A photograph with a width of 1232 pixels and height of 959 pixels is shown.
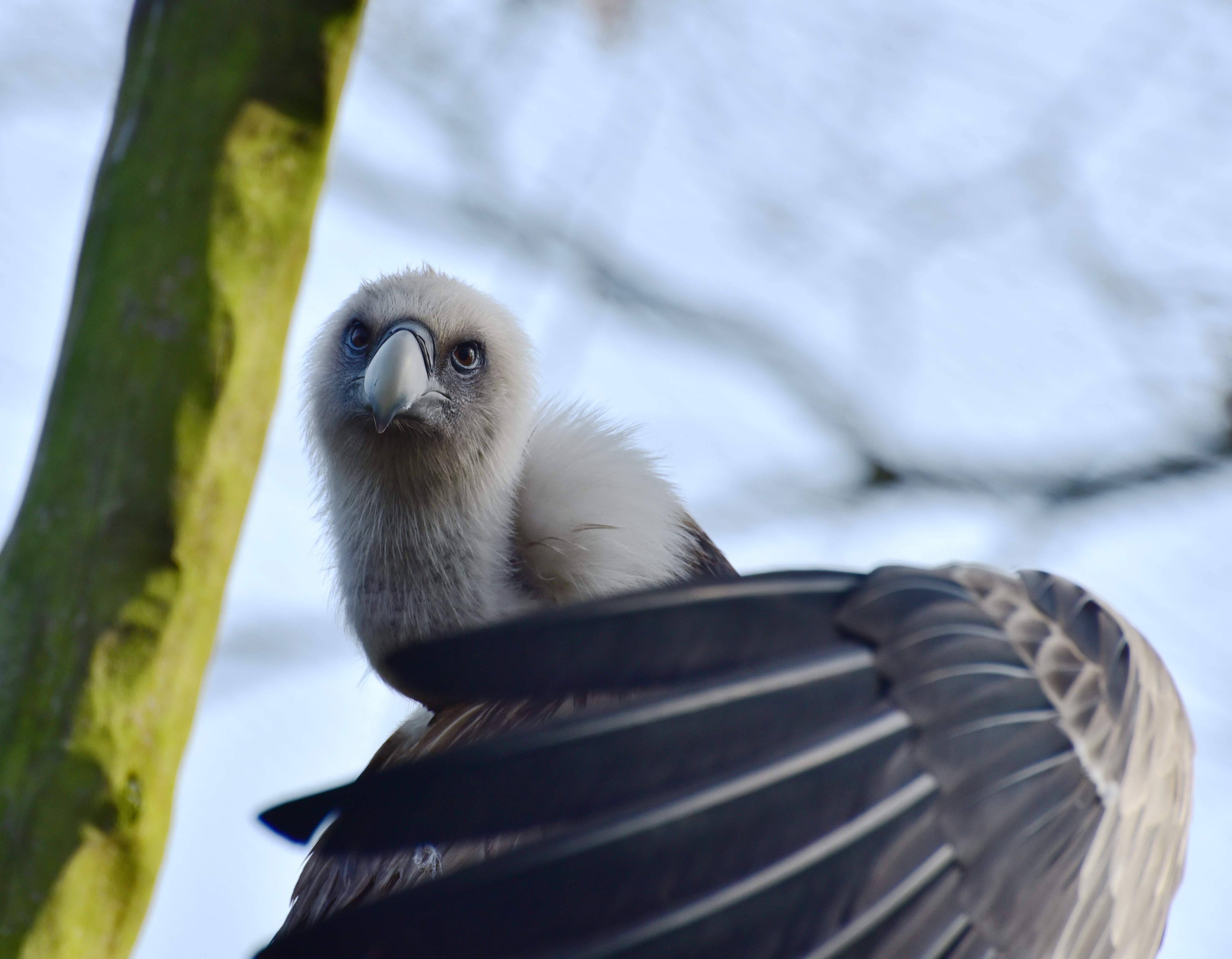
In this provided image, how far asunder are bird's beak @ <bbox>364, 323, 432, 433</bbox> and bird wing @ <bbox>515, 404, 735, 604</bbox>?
251 mm

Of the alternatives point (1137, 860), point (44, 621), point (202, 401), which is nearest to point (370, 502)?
point (202, 401)

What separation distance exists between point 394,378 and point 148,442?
46cm

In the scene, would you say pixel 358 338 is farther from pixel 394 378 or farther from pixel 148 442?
pixel 148 442

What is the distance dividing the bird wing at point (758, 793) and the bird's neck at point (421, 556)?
924 mm

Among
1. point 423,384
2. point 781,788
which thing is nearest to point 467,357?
point 423,384

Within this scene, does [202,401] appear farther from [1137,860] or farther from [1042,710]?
[1137,860]

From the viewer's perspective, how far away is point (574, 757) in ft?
2.80

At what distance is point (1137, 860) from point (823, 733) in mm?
600

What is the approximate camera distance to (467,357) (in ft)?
7.30

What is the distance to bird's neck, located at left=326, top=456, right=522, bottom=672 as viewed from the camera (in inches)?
74.5

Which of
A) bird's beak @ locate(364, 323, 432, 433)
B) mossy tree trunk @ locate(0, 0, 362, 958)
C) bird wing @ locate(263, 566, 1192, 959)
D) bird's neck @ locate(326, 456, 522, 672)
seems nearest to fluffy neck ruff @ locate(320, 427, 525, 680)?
bird's neck @ locate(326, 456, 522, 672)

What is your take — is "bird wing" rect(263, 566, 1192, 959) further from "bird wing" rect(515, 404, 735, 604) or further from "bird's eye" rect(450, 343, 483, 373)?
"bird's eye" rect(450, 343, 483, 373)

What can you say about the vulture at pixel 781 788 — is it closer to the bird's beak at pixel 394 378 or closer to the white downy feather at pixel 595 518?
the white downy feather at pixel 595 518

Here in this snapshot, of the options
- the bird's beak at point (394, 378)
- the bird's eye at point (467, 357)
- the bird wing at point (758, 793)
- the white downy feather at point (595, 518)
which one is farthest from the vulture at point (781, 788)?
the bird's eye at point (467, 357)
